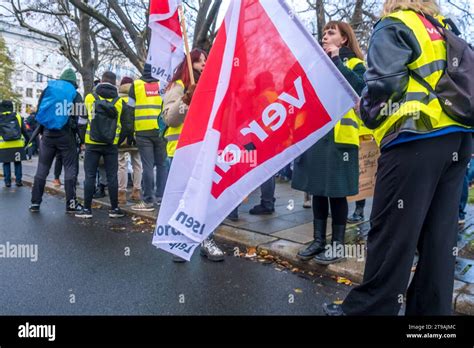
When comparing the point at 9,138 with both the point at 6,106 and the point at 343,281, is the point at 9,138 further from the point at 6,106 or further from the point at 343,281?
the point at 343,281

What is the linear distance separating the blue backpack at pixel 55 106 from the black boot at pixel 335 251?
4548 mm

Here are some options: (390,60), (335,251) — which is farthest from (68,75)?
(390,60)

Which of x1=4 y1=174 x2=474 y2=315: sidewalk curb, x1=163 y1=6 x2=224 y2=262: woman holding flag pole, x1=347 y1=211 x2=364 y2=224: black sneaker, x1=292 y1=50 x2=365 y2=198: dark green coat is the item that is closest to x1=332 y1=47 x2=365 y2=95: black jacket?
x1=292 y1=50 x2=365 y2=198: dark green coat

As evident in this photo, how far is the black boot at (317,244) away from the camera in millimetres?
3891

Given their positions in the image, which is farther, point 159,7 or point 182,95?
point 159,7

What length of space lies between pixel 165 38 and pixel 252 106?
204cm

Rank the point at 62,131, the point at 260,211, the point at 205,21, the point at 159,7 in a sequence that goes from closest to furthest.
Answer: the point at 159,7
the point at 260,211
the point at 62,131
the point at 205,21

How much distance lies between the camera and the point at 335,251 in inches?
151

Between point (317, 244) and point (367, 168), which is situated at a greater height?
point (367, 168)

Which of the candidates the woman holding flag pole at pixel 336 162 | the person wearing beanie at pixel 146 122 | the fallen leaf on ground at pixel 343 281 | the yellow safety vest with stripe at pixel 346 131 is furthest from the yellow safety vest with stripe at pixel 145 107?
the fallen leaf on ground at pixel 343 281

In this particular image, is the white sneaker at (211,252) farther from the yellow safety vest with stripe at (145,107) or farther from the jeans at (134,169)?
the jeans at (134,169)

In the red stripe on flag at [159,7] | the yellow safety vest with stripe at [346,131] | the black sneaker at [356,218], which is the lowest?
the black sneaker at [356,218]

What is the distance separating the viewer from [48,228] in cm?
548
